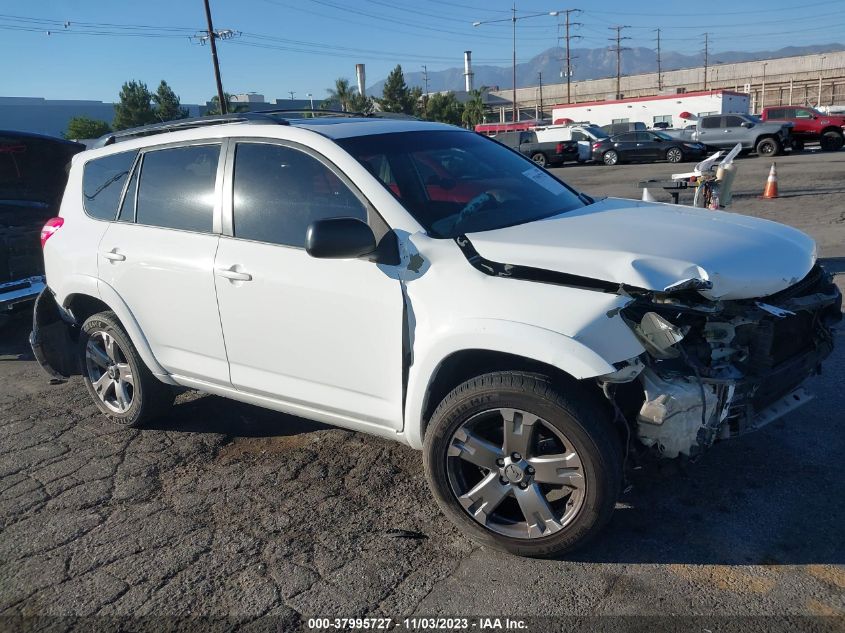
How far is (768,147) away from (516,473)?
27915 millimetres

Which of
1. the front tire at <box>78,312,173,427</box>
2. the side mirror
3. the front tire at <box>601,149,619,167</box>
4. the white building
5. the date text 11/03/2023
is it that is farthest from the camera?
the white building

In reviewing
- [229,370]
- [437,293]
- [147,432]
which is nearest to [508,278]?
[437,293]

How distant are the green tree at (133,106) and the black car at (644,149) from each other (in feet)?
115

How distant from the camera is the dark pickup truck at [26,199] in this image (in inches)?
258

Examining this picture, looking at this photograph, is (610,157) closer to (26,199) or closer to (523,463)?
(26,199)

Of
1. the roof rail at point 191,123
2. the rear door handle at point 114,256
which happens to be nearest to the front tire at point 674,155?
the roof rail at point 191,123

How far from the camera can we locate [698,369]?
9.27 feet

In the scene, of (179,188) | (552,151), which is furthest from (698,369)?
(552,151)

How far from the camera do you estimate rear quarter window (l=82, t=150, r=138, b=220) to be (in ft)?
14.8

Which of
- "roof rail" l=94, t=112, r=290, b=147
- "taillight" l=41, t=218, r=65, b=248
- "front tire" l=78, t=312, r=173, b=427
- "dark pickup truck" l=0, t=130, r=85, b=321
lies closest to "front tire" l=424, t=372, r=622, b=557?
"roof rail" l=94, t=112, r=290, b=147

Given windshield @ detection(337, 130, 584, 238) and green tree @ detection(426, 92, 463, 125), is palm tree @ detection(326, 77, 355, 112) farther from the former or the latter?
windshield @ detection(337, 130, 584, 238)

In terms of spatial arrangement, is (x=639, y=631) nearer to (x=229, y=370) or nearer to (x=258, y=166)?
(x=229, y=370)

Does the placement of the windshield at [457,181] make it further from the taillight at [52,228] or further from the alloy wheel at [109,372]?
the taillight at [52,228]

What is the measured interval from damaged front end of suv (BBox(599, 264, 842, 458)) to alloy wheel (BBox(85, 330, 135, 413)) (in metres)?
3.24
